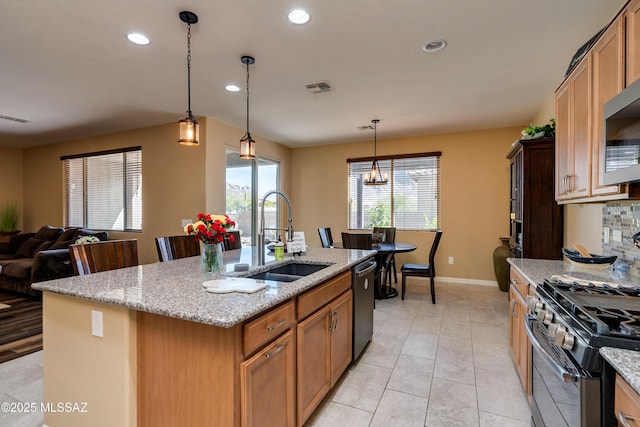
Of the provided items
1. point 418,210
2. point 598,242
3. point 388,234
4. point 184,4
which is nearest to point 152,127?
point 184,4

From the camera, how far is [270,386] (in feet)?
4.78

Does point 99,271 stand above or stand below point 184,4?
below

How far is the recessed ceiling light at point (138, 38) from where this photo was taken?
2.42 m

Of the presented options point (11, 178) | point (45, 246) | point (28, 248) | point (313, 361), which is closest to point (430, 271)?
point (313, 361)

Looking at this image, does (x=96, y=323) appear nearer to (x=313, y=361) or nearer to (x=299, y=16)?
(x=313, y=361)

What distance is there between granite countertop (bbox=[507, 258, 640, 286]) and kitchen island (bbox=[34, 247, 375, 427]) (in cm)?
138

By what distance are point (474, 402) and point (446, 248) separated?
364 cm

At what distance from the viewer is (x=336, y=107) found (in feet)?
13.5

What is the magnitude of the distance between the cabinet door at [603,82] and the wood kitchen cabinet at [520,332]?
0.75 metres

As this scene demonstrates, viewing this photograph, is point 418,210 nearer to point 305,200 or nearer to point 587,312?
point 305,200

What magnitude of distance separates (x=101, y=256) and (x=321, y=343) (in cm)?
163

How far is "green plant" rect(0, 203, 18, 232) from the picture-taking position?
6410 mm

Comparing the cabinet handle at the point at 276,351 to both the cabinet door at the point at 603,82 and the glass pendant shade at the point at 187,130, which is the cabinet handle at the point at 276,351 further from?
the cabinet door at the point at 603,82

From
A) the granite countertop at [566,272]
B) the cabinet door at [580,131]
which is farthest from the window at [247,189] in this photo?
the cabinet door at [580,131]
